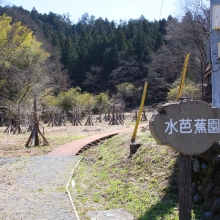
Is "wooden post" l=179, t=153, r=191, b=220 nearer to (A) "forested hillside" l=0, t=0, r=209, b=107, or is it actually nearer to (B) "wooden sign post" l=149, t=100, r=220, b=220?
(B) "wooden sign post" l=149, t=100, r=220, b=220

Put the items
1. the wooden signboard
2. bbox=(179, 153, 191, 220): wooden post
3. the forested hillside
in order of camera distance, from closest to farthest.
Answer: the wooden signboard < bbox=(179, 153, 191, 220): wooden post < the forested hillside

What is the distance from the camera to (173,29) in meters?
28.5

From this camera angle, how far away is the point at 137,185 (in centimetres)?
625

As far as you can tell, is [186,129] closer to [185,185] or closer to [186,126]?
[186,126]

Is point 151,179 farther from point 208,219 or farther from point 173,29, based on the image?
point 173,29

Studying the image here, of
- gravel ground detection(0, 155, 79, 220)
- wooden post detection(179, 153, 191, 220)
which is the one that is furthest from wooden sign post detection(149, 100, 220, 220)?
gravel ground detection(0, 155, 79, 220)

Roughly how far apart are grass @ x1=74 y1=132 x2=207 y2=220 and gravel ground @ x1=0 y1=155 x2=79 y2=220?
1.05ft

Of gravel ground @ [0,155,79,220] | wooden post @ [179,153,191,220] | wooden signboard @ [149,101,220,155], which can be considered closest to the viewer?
wooden signboard @ [149,101,220,155]

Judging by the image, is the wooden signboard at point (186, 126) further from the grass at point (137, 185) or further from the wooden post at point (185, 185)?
the grass at point (137, 185)

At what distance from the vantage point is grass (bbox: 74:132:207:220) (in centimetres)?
518

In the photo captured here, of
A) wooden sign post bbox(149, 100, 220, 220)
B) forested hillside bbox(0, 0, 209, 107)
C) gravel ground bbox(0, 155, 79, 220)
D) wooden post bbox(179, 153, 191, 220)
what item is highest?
forested hillside bbox(0, 0, 209, 107)

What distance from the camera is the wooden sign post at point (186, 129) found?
10.9 feet

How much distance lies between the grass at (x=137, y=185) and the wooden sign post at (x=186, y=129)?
5.19 ft

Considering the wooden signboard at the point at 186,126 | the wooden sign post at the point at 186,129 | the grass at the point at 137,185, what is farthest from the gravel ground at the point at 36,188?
the wooden signboard at the point at 186,126
